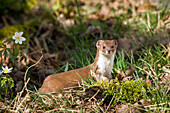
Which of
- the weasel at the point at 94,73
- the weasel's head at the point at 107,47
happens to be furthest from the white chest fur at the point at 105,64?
the weasel's head at the point at 107,47

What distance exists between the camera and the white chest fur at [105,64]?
3367 millimetres

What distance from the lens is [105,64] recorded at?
3.41 m

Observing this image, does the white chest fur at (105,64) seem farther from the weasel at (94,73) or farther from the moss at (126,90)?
the moss at (126,90)

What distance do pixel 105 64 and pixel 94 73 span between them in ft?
0.88

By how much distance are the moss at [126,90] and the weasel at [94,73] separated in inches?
7.7

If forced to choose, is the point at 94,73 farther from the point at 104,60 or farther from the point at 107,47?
the point at 107,47

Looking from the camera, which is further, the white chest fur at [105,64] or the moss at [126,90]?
the white chest fur at [105,64]

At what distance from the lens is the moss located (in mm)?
3201

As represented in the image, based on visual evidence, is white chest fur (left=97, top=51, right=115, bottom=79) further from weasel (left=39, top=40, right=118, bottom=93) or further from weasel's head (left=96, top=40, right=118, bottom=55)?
weasel's head (left=96, top=40, right=118, bottom=55)

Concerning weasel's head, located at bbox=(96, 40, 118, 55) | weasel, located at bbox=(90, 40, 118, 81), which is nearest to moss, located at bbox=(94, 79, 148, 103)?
weasel, located at bbox=(90, 40, 118, 81)

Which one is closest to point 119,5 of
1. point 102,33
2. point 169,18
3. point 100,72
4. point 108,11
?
point 108,11

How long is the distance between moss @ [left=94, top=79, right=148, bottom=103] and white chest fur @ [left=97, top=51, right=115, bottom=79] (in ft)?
0.60

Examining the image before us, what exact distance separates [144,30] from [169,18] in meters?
0.66

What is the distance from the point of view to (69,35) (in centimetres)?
575
